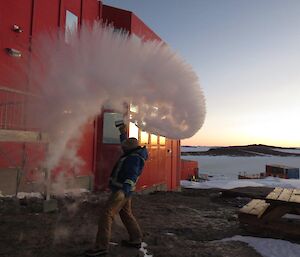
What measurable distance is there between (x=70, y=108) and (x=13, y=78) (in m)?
2.24

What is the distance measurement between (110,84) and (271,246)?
16.3 ft

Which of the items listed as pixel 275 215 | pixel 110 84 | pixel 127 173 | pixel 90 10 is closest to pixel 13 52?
pixel 110 84

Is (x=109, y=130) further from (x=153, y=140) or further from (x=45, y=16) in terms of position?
(x=45, y=16)

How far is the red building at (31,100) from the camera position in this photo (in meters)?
9.07

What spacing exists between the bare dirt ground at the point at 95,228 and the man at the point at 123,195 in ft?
1.08

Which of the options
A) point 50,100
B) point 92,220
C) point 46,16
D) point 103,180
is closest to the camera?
point 92,220

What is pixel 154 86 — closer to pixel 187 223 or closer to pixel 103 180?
pixel 187 223

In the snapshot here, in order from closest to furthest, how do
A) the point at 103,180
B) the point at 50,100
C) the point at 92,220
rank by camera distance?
1. the point at 92,220
2. the point at 50,100
3. the point at 103,180

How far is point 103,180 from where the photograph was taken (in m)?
13.1

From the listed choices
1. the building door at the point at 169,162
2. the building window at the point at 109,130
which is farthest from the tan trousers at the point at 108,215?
the building door at the point at 169,162

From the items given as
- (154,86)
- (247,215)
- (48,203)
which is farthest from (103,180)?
(247,215)

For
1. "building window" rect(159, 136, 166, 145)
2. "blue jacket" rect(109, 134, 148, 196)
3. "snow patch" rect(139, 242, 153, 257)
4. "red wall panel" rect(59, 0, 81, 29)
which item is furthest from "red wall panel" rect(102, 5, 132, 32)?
"snow patch" rect(139, 242, 153, 257)

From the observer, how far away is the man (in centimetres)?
556

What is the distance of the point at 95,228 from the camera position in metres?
7.46
